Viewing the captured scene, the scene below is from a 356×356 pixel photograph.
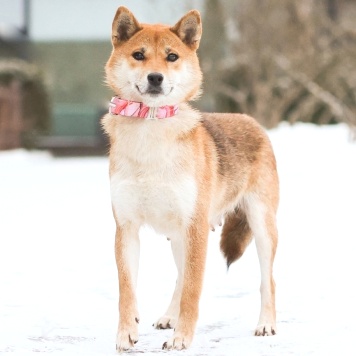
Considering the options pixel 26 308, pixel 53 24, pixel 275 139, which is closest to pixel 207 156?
pixel 26 308

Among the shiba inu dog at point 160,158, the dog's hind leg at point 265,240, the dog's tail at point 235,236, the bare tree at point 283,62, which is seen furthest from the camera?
the bare tree at point 283,62

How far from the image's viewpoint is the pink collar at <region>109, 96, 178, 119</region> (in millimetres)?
4621

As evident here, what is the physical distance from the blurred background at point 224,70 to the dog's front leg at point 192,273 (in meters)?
11.1

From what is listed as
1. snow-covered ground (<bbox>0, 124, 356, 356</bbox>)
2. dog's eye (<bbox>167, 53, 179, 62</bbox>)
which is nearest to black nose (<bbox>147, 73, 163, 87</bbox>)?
dog's eye (<bbox>167, 53, 179, 62</bbox>)

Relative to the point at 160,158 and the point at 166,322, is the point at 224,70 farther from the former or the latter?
the point at 160,158

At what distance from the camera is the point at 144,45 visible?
15.0 ft

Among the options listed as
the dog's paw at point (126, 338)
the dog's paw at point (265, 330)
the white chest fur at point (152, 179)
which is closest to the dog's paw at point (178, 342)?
the dog's paw at point (126, 338)

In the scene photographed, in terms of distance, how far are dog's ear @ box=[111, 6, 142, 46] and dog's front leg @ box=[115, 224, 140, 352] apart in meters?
0.96

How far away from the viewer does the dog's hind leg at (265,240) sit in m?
4.99

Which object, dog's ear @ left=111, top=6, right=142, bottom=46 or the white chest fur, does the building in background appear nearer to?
dog's ear @ left=111, top=6, right=142, bottom=46

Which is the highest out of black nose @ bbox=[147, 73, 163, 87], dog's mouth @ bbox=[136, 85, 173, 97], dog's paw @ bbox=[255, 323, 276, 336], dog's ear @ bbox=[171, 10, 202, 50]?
dog's ear @ bbox=[171, 10, 202, 50]

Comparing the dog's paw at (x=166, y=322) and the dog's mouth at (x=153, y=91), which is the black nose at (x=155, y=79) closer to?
the dog's mouth at (x=153, y=91)

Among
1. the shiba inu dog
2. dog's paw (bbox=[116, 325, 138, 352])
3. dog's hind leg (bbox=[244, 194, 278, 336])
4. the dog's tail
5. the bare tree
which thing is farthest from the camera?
the bare tree

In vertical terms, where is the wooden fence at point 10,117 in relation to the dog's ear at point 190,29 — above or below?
below
